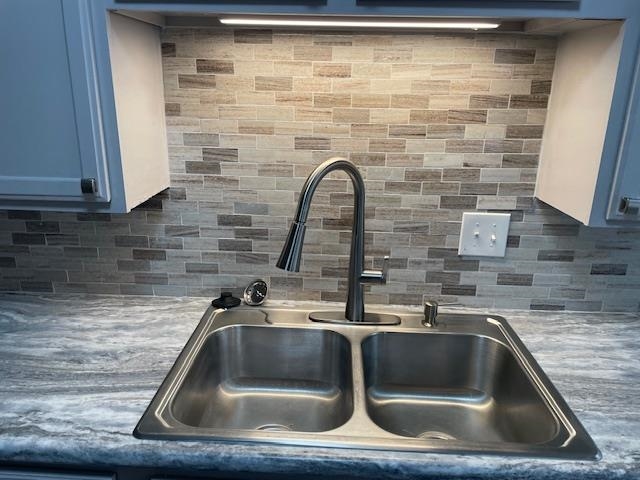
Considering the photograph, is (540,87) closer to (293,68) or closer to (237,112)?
(293,68)

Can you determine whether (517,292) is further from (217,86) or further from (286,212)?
(217,86)

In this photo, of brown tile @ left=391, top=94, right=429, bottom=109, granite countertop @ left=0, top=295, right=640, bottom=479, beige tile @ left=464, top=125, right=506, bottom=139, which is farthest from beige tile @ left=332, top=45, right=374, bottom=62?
granite countertop @ left=0, top=295, right=640, bottom=479

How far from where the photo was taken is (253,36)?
3.95 ft

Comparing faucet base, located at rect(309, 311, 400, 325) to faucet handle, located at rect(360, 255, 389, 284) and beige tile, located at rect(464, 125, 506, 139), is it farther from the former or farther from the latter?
beige tile, located at rect(464, 125, 506, 139)

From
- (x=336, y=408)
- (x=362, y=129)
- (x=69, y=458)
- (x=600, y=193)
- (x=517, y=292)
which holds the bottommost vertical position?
(x=336, y=408)

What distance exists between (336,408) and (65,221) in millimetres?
946

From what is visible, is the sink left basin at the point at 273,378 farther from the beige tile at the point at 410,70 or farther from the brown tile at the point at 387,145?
the beige tile at the point at 410,70

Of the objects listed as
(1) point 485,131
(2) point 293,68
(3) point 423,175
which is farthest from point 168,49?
(1) point 485,131

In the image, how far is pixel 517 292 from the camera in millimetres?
1369

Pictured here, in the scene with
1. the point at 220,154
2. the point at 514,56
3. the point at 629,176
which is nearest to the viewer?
the point at 629,176

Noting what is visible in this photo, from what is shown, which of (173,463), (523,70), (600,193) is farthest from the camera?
(523,70)

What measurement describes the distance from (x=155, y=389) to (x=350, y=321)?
0.53 m

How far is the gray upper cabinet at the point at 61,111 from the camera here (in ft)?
3.10

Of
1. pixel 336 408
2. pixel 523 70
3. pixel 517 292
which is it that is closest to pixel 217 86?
pixel 523 70
